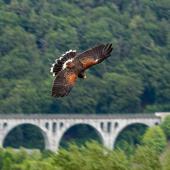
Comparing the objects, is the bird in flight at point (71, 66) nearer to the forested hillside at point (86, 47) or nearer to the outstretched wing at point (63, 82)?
the outstretched wing at point (63, 82)

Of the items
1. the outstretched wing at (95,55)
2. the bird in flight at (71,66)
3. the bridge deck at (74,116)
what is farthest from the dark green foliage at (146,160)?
the bridge deck at (74,116)

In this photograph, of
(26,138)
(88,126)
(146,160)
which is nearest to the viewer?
(146,160)

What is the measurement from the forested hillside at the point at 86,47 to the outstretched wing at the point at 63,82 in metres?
74.4

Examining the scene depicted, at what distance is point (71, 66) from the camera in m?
59.3

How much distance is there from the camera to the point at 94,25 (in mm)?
152125

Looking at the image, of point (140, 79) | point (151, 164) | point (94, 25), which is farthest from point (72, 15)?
point (151, 164)

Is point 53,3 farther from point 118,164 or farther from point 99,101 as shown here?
point 118,164

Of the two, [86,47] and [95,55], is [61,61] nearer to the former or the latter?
[95,55]

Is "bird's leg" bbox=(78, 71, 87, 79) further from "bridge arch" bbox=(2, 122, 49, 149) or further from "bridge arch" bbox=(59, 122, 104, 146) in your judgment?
"bridge arch" bbox=(59, 122, 104, 146)

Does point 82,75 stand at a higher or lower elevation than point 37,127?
lower

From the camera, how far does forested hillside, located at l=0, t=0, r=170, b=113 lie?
140 meters

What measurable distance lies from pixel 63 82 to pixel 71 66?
1.88 ft

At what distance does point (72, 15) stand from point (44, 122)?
17943 mm

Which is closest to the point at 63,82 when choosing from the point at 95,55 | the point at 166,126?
the point at 95,55
